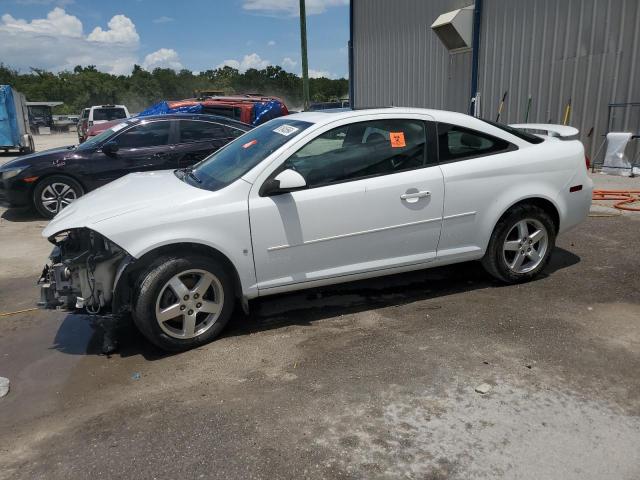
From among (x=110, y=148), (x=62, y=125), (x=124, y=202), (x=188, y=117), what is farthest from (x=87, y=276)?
(x=62, y=125)

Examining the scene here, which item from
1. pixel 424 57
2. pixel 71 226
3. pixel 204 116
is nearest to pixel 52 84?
pixel 424 57

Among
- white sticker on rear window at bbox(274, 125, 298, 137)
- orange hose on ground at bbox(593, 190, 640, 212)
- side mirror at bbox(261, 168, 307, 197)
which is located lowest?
orange hose on ground at bbox(593, 190, 640, 212)

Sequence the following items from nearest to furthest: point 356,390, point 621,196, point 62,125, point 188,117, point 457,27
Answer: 1. point 356,390
2. point 621,196
3. point 188,117
4. point 457,27
5. point 62,125

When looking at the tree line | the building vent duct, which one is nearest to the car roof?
the building vent duct

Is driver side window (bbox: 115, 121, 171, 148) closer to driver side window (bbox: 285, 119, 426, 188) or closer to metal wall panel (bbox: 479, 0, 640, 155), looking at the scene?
driver side window (bbox: 285, 119, 426, 188)

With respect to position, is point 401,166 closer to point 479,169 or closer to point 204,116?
point 479,169

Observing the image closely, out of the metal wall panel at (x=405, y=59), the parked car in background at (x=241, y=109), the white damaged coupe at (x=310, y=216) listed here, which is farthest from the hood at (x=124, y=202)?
the metal wall panel at (x=405, y=59)

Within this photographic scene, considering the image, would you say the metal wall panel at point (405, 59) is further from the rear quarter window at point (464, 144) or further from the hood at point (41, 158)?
the rear quarter window at point (464, 144)

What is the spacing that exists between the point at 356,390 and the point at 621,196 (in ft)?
22.9

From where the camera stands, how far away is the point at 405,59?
685 inches

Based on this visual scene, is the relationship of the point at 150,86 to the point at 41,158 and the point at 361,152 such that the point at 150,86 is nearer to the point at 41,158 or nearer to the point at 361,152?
the point at 41,158

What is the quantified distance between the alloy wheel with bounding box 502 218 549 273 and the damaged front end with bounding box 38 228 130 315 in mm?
3155

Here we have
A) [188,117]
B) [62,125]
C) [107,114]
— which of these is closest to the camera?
[188,117]

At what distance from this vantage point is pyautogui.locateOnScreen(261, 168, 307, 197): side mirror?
144 inches
